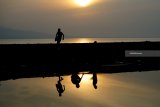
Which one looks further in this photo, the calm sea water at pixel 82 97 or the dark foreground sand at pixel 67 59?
the calm sea water at pixel 82 97

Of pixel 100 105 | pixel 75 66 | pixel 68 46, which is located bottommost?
pixel 100 105

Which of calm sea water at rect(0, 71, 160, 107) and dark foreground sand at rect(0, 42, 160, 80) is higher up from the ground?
dark foreground sand at rect(0, 42, 160, 80)

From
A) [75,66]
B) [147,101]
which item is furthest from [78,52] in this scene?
[147,101]

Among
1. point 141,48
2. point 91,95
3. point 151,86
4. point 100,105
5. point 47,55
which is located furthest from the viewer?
point 151,86

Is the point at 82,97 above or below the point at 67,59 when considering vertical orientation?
below

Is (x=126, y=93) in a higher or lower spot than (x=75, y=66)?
lower

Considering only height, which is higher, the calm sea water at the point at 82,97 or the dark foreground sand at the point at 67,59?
the dark foreground sand at the point at 67,59

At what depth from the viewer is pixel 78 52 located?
20375mm

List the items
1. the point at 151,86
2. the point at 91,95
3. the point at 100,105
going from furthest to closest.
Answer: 1. the point at 151,86
2. the point at 91,95
3. the point at 100,105

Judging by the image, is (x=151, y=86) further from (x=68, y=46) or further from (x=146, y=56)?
(x=68, y=46)

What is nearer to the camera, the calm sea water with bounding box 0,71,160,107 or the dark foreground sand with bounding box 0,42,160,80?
the dark foreground sand with bounding box 0,42,160,80

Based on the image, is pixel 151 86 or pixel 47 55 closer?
pixel 47 55

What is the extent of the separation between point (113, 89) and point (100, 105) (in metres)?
13.9

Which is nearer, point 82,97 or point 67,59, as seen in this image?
point 67,59
